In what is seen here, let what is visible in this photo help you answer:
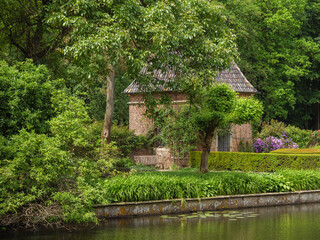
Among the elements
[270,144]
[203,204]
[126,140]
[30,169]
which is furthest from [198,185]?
[270,144]

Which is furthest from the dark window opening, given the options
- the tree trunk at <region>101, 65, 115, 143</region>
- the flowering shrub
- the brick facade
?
the tree trunk at <region>101, 65, 115, 143</region>

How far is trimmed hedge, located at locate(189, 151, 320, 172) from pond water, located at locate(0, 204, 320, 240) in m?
7.48

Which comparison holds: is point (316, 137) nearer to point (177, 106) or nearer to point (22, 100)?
point (177, 106)

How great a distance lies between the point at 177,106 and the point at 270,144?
21.6 ft

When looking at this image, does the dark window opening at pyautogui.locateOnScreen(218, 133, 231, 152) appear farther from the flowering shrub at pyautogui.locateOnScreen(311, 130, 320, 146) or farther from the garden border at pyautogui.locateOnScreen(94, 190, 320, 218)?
the garden border at pyautogui.locateOnScreen(94, 190, 320, 218)

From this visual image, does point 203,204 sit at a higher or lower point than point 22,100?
lower

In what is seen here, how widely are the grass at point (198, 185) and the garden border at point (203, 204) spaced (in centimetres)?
22

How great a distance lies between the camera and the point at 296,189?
1614cm

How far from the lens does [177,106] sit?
2742cm

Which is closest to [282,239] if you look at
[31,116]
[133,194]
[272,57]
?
[133,194]

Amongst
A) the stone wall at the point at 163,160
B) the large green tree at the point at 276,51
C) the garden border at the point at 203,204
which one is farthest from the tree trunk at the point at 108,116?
the large green tree at the point at 276,51

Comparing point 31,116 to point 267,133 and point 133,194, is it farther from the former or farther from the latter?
point 267,133

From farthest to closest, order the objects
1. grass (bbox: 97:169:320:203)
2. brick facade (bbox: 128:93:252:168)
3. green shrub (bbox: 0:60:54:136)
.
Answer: brick facade (bbox: 128:93:252:168)
grass (bbox: 97:169:320:203)
green shrub (bbox: 0:60:54:136)

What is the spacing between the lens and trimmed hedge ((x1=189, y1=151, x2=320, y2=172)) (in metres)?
21.0
